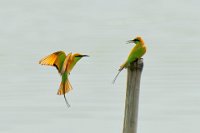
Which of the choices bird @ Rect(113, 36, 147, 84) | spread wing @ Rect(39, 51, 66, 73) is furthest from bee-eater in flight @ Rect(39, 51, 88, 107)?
bird @ Rect(113, 36, 147, 84)

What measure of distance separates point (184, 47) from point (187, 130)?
40.5 feet

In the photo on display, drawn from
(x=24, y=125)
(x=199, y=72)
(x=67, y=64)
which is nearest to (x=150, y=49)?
Result: (x=199, y=72)

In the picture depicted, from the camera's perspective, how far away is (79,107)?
18531 mm

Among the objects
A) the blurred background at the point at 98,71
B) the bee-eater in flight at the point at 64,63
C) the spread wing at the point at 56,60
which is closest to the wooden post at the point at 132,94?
the bee-eater in flight at the point at 64,63

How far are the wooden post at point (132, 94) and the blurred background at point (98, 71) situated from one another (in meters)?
6.01

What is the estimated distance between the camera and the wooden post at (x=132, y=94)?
10.0 meters

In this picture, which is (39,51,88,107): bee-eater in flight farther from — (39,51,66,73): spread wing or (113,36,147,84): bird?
(113,36,147,84): bird

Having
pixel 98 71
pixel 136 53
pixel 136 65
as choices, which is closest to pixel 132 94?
pixel 136 65

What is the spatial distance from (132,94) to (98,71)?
13.3m

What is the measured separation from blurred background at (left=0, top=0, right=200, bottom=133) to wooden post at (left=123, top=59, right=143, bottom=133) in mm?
6011

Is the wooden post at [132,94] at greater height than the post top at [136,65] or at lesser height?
lesser

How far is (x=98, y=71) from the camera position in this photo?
23297 mm

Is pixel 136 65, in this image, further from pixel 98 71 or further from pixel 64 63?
pixel 98 71

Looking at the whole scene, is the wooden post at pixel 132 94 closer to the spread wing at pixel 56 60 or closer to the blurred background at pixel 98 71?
the spread wing at pixel 56 60
